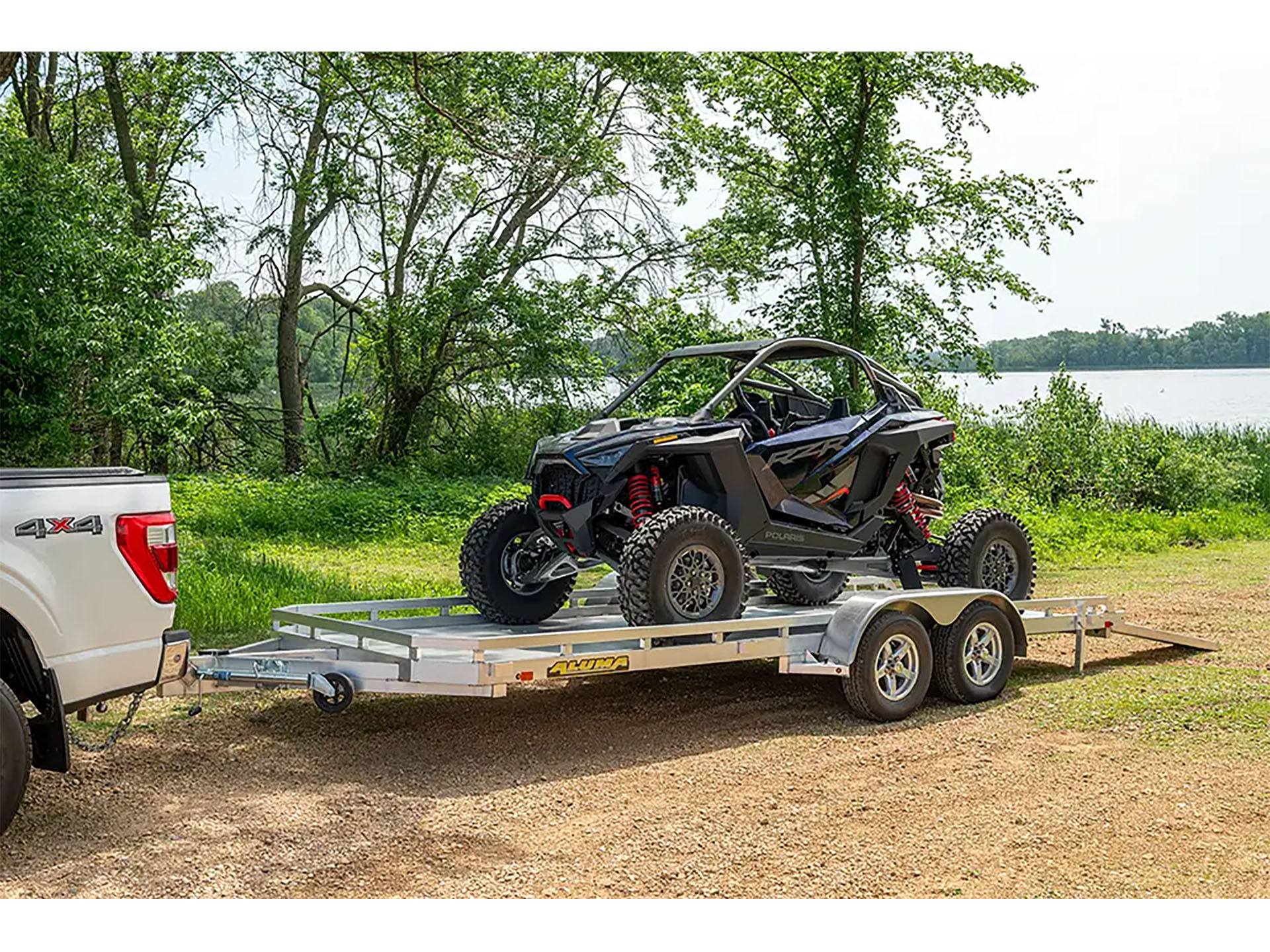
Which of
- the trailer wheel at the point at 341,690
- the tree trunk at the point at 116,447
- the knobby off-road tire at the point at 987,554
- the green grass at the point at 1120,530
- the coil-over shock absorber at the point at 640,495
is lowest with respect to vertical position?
the green grass at the point at 1120,530

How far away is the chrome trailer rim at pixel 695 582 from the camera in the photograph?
25.9ft

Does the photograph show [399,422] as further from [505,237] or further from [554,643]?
[554,643]

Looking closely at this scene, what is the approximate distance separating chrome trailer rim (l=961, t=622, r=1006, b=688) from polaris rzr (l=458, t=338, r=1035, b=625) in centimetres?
74

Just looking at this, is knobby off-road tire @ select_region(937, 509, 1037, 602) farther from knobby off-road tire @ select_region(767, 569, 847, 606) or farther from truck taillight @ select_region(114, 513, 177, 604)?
truck taillight @ select_region(114, 513, 177, 604)

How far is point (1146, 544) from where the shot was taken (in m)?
18.8

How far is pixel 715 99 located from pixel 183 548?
940 centimetres

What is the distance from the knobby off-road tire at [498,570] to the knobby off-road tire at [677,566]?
1.19 meters

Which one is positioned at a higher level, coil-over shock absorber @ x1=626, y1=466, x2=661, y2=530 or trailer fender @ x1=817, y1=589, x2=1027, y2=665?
coil-over shock absorber @ x1=626, y1=466, x2=661, y2=530

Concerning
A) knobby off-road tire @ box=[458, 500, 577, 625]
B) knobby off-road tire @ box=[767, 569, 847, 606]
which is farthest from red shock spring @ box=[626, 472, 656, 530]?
knobby off-road tire @ box=[767, 569, 847, 606]

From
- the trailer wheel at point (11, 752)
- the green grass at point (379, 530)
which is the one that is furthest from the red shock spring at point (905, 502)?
the trailer wheel at point (11, 752)

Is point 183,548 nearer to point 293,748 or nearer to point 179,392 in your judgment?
point 179,392

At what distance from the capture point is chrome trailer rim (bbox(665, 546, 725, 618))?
7.90 meters

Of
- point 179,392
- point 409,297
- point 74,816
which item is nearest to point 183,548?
point 179,392

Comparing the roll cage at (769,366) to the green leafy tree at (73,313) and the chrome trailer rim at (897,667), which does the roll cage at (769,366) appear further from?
the green leafy tree at (73,313)
